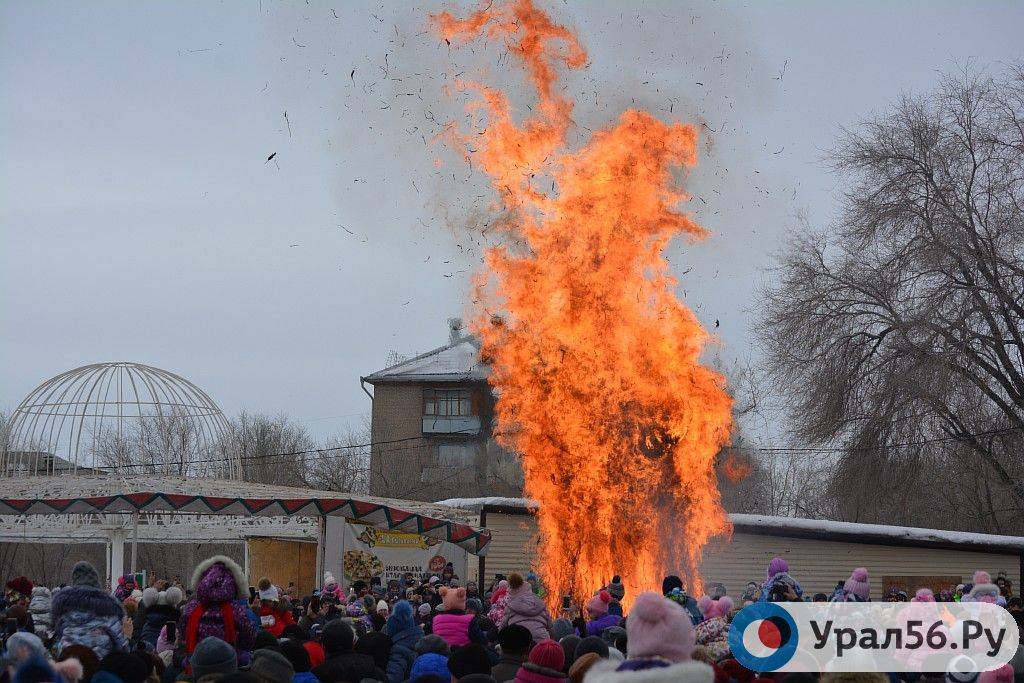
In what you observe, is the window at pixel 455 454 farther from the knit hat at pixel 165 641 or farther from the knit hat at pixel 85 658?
the knit hat at pixel 85 658

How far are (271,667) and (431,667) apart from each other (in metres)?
1.29

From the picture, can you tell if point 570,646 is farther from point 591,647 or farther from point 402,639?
point 402,639

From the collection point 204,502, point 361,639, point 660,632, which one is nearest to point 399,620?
point 361,639

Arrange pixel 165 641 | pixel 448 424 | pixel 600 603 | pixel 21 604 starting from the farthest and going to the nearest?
1. pixel 448 424
2. pixel 600 603
3. pixel 21 604
4. pixel 165 641

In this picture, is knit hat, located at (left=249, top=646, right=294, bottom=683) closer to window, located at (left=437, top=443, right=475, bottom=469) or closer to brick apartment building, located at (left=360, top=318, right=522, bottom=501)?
brick apartment building, located at (left=360, top=318, right=522, bottom=501)

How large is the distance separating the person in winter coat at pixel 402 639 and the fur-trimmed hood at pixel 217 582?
3.89 feet

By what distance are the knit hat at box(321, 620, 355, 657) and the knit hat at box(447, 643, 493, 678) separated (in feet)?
2.90

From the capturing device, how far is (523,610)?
9.80 metres

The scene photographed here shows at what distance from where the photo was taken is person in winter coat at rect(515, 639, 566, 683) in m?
6.52

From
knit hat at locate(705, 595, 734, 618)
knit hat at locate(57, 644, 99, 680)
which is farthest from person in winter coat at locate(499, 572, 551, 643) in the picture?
knit hat at locate(57, 644, 99, 680)

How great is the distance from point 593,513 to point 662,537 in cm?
133

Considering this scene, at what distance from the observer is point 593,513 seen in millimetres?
18062

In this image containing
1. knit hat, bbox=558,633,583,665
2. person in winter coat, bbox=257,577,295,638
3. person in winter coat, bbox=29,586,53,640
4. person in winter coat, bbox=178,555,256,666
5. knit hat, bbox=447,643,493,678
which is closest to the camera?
knit hat, bbox=447,643,493,678

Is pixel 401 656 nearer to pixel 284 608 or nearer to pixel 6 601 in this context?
pixel 284 608
